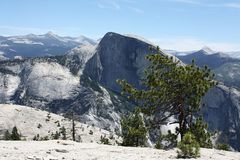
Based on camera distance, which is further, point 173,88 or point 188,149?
point 173,88

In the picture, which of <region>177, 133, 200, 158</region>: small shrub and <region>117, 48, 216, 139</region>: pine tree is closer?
<region>177, 133, 200, 158</region>: small shrub

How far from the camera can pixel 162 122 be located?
6194 centimetres

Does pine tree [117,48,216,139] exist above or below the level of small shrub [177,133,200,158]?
above

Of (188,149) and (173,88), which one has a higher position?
(173,88)

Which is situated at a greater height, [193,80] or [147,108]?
A: [193,80]

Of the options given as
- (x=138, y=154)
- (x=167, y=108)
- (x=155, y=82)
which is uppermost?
(x=155, y=82)

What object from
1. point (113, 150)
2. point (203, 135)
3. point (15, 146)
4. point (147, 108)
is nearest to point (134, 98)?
point (147, 108)

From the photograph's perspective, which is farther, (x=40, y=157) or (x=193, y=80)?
(x=193, y=80)

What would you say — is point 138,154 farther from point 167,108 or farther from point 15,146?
point 167,108

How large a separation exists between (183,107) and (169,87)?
11.8 feet

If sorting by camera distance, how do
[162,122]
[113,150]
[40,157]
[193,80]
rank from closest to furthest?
[40,157] < [113,150] < [193,80] < [162,122]

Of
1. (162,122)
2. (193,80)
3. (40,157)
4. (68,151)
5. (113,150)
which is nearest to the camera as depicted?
(40,157)

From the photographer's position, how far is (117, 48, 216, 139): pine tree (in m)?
56.6

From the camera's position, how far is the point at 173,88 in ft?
188
